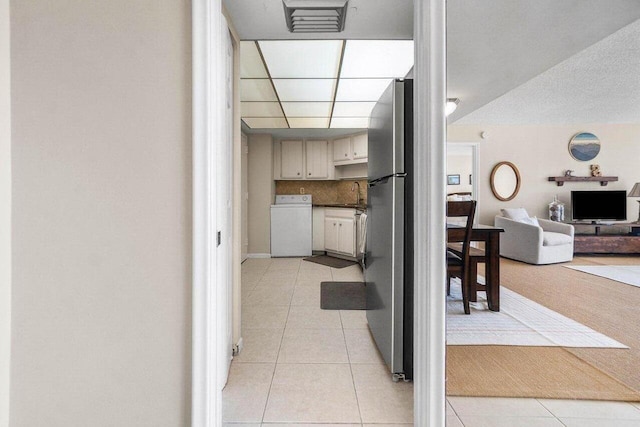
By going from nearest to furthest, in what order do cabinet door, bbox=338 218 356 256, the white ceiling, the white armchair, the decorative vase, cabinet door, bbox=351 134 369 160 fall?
1. the white ceiling
2. the white armchair
3. cabinet door, bbox=338 218 356 256
4. cabinet door, bbox=351 134 369 160
5. the decorative vase

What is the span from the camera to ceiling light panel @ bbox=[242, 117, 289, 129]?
4355 millimetres

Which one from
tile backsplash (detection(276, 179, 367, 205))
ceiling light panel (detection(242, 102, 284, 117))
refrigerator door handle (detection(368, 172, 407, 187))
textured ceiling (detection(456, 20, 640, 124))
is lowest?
refrigerator door handle (detection(368, 172, 407, 187))

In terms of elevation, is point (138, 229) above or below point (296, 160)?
below

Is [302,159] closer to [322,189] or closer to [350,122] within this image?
[322,189]

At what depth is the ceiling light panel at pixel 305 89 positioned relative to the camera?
2932mm

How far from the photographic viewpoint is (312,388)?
1587 mm

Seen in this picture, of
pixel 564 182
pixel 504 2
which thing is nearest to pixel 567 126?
pixel 564 182

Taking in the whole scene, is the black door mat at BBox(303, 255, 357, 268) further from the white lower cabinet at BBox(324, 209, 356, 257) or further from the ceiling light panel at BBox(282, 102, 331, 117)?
the ceiling light panel at BBox(282, 102, 331, 117)

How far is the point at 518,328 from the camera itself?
2354mm

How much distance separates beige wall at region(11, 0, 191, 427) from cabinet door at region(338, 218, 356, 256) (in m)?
Result: 3.94

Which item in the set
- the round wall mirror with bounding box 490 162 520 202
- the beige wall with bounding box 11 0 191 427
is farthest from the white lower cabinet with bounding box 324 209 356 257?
the beige wall with bounding box 11 0 191 427

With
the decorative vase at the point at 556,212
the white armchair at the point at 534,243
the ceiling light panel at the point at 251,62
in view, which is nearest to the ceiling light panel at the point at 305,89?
the ceiling light panel at the point at 251,62

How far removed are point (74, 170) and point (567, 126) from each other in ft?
25.9

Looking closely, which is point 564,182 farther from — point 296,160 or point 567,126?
point 296,160
